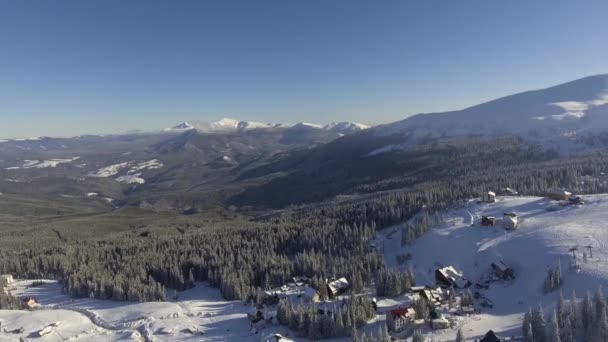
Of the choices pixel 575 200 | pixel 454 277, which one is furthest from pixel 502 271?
pixel 575 200

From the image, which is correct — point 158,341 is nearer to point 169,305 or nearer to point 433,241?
point 169,305

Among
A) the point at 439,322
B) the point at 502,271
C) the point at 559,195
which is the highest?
the point at 559,195

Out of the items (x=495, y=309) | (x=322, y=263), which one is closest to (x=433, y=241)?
(x=322, y=263)

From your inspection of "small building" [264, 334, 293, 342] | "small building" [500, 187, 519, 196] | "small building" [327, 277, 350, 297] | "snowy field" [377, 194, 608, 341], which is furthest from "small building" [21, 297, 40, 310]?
Answer: "small building" [500, 187, 519, 196]

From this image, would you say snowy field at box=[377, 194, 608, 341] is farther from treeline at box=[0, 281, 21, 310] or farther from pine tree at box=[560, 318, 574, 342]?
treeline at box=[0, 281, 21, 310]

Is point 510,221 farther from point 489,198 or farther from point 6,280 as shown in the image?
point 6,280

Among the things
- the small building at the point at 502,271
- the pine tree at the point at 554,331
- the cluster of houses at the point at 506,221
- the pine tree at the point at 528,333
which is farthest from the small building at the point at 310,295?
the cluster of houses at the point at 506,221
